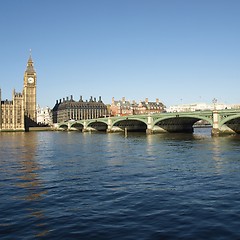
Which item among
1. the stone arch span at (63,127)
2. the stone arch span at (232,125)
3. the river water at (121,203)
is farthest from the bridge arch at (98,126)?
the river water at (121,203)

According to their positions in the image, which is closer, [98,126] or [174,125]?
[174,125]

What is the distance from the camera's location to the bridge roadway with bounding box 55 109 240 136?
249 feet

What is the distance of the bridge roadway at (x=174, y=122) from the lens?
75938mm

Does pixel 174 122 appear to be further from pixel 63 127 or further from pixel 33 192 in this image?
pixel 33 192

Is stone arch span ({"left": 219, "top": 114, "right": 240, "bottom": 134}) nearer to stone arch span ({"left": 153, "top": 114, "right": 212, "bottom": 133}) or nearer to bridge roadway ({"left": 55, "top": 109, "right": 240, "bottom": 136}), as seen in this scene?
bridge roadway ({"left": 55, "top": 109, "right": 240, "bottom": 136})

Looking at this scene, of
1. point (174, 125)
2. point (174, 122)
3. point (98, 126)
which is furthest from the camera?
point (98, 126)

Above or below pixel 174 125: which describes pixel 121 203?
below

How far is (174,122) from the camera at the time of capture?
107625mm

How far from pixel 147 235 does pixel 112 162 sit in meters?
22.3

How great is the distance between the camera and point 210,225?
14.1 metres

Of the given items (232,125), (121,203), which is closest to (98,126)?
(232,125)

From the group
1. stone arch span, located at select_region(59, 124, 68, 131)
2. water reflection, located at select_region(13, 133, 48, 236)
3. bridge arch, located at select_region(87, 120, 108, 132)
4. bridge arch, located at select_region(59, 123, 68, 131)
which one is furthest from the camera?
stone arch span, located at select_region(59, 124, 68, 131)

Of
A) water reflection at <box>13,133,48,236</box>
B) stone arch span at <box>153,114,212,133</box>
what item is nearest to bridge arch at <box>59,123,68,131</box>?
stone arch span at <box>153,114,212,133</box>

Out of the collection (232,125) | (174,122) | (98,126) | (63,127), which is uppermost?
(174,122)
